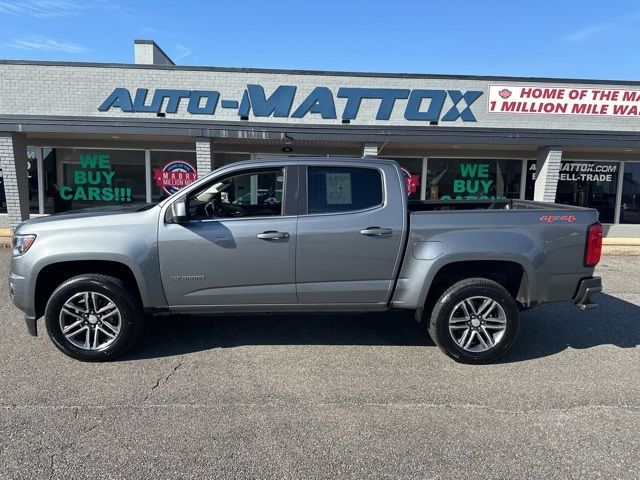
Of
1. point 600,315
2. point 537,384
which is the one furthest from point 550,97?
point 537,384

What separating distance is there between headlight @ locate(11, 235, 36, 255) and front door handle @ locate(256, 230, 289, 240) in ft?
6.69

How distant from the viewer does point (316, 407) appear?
3.35 m

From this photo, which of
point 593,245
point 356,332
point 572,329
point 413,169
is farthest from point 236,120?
point 593,245

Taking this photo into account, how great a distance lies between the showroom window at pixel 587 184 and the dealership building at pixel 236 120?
2.01 ft

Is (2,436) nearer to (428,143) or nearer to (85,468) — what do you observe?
(85,468)

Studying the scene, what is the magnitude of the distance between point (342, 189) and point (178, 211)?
152cm

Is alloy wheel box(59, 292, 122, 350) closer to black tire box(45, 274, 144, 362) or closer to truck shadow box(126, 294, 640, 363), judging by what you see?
black tire box(45, 274, 144, 362)

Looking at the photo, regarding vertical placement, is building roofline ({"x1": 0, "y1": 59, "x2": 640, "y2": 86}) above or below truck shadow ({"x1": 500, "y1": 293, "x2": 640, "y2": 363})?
above

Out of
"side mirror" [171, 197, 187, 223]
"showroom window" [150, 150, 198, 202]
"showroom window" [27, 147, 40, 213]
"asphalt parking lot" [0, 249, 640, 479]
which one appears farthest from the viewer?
"showroom window" [150, 150, 198, 202]

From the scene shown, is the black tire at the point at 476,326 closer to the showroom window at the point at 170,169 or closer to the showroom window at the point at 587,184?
the showroom window at the point at 170,169

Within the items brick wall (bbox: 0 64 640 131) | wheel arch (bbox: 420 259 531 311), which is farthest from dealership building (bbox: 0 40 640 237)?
wheel arch (bbox: 420 259 531 311)

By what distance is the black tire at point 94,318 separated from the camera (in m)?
3.99

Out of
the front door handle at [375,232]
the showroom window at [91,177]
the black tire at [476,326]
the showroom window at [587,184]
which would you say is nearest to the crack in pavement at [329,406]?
the black tire at [476,326]

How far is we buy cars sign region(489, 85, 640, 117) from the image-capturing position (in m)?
10.9
